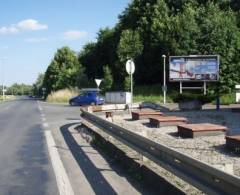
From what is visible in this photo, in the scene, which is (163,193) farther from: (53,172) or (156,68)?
(156,68)

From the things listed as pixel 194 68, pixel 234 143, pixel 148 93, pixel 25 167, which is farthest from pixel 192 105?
pixel 148 93

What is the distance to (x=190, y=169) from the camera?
277 inches

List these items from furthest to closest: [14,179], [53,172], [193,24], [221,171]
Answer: [193,24] → [53,172] → [14,179] → [221,171]

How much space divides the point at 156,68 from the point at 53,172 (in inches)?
2193

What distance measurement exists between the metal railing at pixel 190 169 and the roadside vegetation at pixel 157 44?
116 feet

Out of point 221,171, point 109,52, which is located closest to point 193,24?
point 109,52

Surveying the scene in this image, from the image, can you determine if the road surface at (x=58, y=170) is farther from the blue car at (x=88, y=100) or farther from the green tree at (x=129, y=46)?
the green tree at (x=129, y=46)

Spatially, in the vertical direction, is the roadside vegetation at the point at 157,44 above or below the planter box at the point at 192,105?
above

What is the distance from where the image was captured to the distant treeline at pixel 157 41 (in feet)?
173

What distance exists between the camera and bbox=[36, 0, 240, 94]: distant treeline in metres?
52.9

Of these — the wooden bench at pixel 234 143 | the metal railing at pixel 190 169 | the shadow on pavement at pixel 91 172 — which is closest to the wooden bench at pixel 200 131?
the wooden bench at pixel 234 143

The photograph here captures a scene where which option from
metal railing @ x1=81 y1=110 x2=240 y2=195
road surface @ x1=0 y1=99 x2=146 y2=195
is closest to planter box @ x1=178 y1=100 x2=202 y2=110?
road surface @ x1=0 y1=99 x2=146 y2=195

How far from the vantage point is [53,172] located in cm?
1012

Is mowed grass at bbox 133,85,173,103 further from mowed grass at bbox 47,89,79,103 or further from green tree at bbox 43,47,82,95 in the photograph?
green tree at bbox 43,47,82,95
